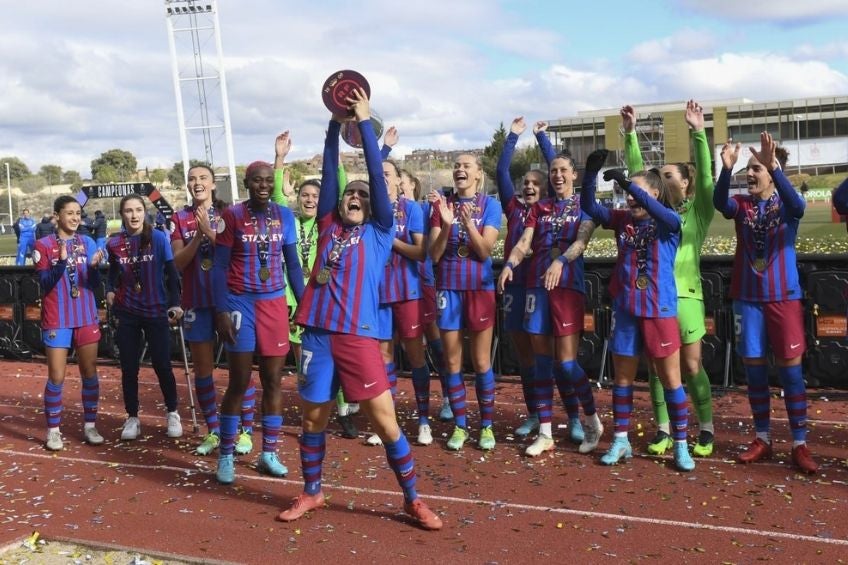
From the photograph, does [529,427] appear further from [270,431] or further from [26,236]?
[26,236]

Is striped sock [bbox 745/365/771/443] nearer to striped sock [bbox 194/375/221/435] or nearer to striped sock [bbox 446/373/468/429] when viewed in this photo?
striped sock [bbox 446/373/468/429]

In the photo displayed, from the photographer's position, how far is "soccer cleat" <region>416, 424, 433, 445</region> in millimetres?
6906

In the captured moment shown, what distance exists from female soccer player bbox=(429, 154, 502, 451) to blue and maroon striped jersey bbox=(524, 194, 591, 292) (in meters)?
0.30

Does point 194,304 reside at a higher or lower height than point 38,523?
higher

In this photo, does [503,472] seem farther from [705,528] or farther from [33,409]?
[33,409]

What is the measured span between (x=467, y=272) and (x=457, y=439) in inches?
49.3

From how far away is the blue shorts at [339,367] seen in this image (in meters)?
4.84

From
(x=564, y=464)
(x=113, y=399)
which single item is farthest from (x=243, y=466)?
(x=113, y=399)

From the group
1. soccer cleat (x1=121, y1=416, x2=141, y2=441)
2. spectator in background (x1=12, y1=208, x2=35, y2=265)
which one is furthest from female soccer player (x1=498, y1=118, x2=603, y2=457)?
spectator in background (x1=12, y1=208, x2=35, y2=265)

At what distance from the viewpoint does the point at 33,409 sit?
29.7 ft

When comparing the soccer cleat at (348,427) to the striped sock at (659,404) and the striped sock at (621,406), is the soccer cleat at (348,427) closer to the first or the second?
the striped sock at (621,406)

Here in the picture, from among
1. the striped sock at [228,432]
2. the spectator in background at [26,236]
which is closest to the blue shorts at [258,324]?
the striped sock at [228,432]

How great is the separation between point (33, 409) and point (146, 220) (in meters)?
3.02

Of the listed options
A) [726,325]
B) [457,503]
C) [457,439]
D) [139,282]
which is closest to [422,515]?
[457,503]
